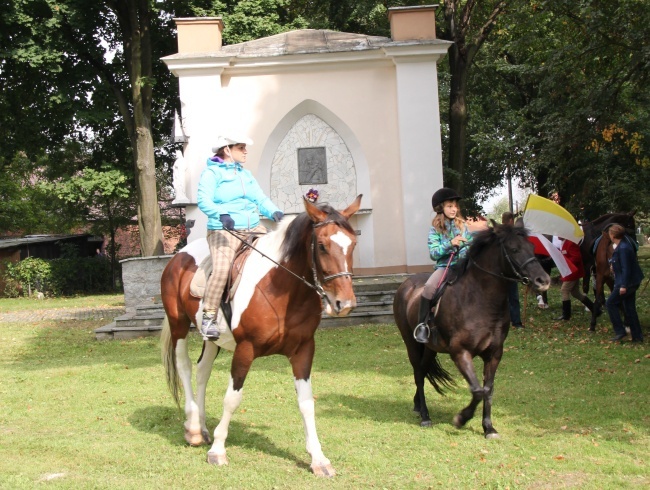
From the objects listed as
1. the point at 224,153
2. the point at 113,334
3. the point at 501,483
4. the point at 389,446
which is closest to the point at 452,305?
the point at 389,446

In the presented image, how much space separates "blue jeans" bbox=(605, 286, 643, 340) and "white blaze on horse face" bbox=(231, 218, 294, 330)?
312 inches

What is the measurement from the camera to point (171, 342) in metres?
8.29

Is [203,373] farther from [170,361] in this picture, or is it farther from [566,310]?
[566,310]

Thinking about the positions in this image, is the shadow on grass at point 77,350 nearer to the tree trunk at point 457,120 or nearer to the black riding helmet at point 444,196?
the black riding helmet at point 444,196

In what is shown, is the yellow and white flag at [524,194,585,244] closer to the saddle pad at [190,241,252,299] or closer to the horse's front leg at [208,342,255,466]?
the saddle pad at [190,241,252,299]

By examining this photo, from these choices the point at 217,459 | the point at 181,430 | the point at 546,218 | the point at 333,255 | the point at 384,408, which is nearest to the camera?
the point at 333,255

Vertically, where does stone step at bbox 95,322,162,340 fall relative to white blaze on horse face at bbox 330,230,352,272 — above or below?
below

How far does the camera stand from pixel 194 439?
24.7 ft

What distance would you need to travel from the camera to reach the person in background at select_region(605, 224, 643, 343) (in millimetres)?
12628

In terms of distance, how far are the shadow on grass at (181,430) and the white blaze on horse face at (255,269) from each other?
132cm

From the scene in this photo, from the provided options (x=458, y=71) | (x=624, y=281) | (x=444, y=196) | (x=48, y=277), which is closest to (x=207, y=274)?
(x=444, y=196)

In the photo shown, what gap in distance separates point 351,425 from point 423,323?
1.32 m

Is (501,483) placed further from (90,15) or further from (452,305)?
(90,15)

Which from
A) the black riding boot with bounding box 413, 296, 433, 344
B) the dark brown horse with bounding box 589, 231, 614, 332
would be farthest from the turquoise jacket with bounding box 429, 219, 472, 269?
the dark brown horse with bounding box 589, 231, 614, 332
